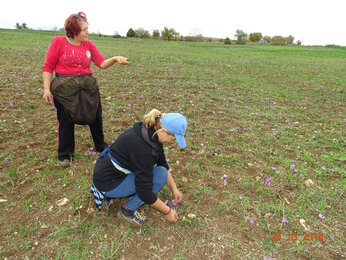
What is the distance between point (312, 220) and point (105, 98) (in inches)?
234

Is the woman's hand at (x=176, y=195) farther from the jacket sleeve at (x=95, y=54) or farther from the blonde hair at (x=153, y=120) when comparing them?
the jacket sleeve at (x=95, y=54)

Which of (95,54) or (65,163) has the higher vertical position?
(95,54)

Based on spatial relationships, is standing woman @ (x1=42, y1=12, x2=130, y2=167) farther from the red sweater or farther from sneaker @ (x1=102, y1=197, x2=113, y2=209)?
sneaker @ (x1=102, y1=197, x2=113, y2=209)

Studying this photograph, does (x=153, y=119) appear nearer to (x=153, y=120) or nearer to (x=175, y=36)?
(x=153, y=120)

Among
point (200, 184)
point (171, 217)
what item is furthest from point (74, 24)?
point (200, 184)

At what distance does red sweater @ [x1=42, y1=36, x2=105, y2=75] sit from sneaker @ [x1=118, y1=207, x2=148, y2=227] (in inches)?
82.2

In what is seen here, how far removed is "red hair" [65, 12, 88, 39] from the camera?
2.97 meters

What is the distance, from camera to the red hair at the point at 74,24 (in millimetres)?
2969

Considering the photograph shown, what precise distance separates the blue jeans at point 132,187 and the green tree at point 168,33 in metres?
61.8

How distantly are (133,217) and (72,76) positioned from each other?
6.97ft

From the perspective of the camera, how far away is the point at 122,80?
898 centimetres

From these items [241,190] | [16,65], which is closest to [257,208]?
[241,190]

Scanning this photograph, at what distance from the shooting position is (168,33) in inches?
2334
